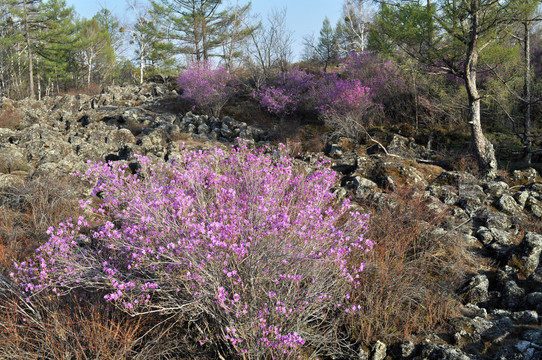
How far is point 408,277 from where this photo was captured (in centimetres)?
384

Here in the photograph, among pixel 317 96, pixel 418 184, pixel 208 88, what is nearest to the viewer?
pixel 418 184

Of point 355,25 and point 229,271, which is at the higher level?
point 355,25

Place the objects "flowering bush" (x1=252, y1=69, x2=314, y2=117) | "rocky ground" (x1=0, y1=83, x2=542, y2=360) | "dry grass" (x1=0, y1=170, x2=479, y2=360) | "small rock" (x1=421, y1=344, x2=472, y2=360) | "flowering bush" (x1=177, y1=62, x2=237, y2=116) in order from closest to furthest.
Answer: "dry grass" (x1=0, y1=170, x2=479, y2=360), "small rock" (x1=421, y1=344, x2=472, y2=360), "rocky ground" (x1=0, y1=83, x2=542, y2=360), "flowering bush" (x1=252, y1=69, x2=314, y2=117), "flowering bush" (x1=177, y1=62, x2=237, y2=116)

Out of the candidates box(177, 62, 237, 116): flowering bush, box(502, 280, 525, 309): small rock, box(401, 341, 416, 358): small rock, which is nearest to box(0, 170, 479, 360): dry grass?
box(401, 341, 416, 358): small rock

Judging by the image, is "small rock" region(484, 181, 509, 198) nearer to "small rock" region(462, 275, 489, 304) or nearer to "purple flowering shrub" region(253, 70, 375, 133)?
"small rock" region(462, 275, 489, 304)

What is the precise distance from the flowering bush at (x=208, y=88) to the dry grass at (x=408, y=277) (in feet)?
39.3

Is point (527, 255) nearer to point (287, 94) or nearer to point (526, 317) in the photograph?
point (526, 317)

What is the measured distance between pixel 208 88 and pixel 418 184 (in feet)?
36.4

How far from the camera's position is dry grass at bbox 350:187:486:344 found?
3418 mm

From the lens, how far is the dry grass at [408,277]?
135 inches

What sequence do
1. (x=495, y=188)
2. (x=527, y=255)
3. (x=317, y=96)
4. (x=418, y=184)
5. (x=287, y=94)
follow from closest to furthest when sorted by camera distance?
(x=527, y=255)
(x=495, y=188)
(x=418, y=184)
(x=317, y=96)
(x=287, y=94)

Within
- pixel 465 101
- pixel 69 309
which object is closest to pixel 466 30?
pixel 465 101

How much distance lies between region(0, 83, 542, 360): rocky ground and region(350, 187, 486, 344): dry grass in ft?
0.50

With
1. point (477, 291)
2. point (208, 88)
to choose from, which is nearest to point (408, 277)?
point (477, 291)
